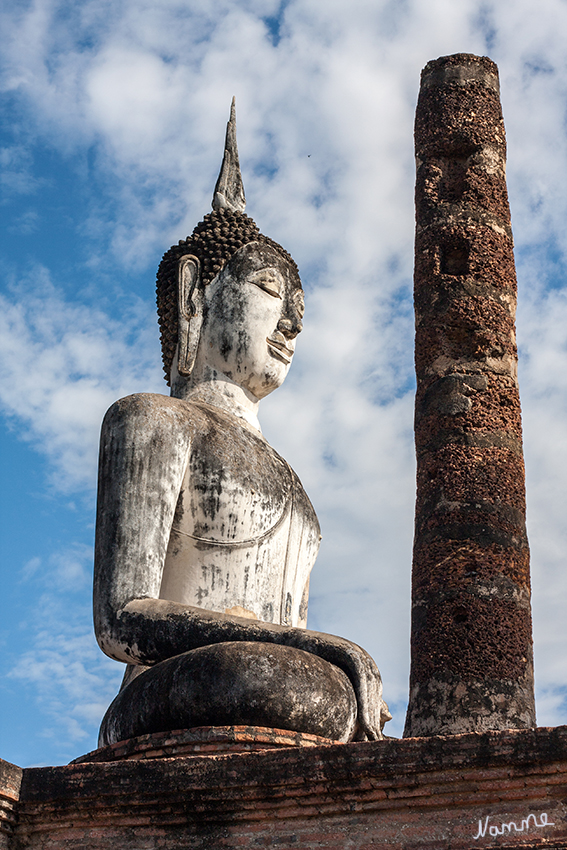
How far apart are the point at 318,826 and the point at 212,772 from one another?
1.29 ft

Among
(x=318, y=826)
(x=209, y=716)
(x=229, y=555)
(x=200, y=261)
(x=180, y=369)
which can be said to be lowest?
(x=318, y=826)

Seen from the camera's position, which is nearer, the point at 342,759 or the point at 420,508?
the point at 342,759

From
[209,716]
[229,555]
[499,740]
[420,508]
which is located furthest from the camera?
[420,508]

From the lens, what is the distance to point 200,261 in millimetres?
6141

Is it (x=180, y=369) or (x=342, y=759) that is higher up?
(x=180, y=369)

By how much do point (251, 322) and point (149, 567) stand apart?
155 cm

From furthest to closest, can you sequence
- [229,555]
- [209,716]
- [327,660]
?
[229,555], [327,660], [209,716]

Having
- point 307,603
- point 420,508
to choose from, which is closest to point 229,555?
point 307,603

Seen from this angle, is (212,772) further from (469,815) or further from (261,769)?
(469,815)

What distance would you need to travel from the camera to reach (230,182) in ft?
22.2

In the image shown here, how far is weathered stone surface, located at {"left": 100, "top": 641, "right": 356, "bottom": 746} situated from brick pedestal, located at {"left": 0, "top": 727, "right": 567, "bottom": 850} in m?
0.26

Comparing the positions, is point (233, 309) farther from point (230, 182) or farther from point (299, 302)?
point (230, 182)

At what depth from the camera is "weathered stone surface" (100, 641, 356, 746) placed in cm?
413

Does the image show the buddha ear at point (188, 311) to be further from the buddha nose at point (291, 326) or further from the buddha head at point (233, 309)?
the buddha nose at point (291, 326)
